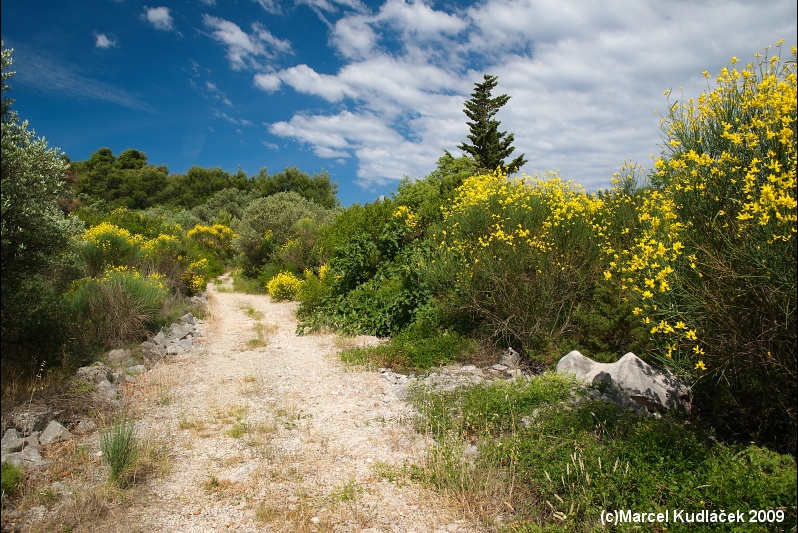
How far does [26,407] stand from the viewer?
189 inches

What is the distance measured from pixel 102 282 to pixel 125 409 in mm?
3752

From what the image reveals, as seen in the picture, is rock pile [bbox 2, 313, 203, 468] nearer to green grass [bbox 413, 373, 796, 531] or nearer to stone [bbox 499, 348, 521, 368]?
green grass [bbox 413, 373, 796, 531]

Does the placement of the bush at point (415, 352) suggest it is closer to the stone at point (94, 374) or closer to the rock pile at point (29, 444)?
A: the stone at point (94, 374)

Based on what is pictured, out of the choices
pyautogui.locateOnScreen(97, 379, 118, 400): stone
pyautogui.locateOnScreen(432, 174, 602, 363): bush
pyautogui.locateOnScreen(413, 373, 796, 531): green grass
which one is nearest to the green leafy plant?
pyautogui.locateOnScreen(97, 379, 118, 400): stone

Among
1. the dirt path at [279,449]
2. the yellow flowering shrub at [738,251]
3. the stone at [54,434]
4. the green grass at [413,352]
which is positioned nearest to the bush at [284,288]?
the dirt path at [279,449]

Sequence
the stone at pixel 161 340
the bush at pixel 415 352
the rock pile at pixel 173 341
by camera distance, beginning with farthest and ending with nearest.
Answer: the stone at pixel 161 340 < the rock pile at pixel 173 341 < the bush at pixel 415 352

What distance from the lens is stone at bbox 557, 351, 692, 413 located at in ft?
17.1

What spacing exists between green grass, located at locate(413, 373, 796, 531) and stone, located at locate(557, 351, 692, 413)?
0.75 meters

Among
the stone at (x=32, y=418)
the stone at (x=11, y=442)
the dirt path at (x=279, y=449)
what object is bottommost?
the dirt path at (x=279, y=449)

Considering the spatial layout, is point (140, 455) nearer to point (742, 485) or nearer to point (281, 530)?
point (281, 530)

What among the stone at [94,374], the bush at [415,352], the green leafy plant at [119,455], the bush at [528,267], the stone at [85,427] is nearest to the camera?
the green leafy plant at [119,455]

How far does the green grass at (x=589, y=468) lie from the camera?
125 inches

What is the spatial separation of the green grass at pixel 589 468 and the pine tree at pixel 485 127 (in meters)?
26.4

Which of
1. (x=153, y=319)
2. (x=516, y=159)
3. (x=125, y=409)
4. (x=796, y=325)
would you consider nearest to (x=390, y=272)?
(x=153, y=319)
